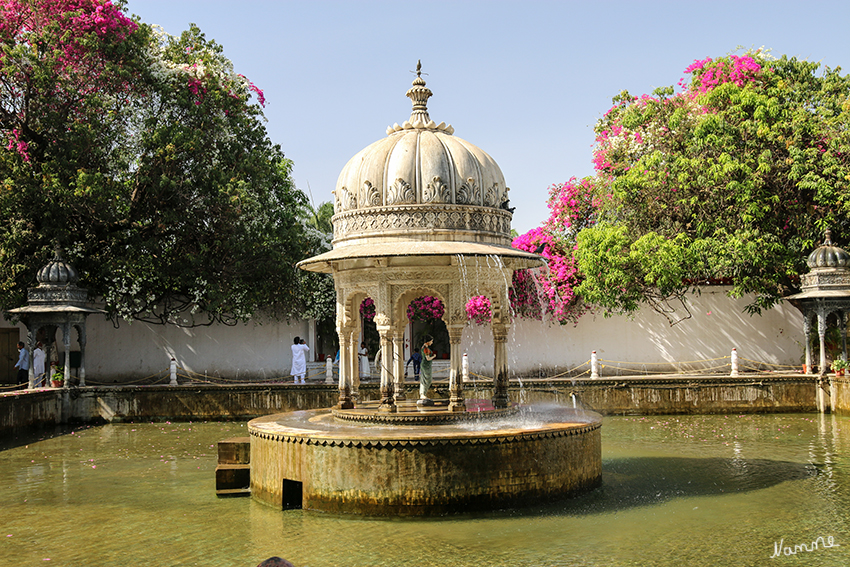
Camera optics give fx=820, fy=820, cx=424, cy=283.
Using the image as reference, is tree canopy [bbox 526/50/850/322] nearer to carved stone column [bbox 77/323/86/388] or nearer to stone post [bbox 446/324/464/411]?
stone post [bbox 446/324/464/411]

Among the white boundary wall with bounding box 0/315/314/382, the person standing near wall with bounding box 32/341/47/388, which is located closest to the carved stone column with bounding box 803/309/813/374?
the white boundary wall with bounding box 0/315/314/382

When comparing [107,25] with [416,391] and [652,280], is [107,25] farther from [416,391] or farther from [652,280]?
[652,280]

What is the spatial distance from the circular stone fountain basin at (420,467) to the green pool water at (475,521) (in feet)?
0.74

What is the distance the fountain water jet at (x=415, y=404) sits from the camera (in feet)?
29.5

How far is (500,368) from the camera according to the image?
11.8m

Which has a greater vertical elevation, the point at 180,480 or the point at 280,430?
the point at 280,430

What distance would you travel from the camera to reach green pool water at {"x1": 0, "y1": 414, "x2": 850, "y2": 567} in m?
7.45

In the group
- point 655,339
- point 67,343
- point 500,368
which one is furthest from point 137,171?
point 655,339

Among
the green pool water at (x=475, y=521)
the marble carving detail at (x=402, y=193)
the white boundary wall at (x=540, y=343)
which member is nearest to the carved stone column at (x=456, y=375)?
the marble carving detail at (x=402, y=193)

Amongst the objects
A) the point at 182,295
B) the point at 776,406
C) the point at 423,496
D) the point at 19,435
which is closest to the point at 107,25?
the point at 182,295

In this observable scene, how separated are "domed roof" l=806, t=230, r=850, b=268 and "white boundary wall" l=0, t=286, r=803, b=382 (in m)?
3.87

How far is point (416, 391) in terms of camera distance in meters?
18.8

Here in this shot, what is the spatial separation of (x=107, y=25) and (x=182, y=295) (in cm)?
759

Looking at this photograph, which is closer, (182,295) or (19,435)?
(19,435)
